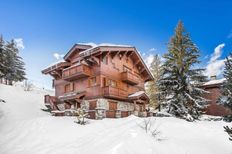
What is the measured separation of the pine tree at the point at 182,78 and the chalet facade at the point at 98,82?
4155 millimetres

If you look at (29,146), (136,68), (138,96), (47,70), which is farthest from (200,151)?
(47,70)

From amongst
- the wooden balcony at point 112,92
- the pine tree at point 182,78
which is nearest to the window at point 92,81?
the wooden balcony at point 112,92

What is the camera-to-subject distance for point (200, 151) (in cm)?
1018

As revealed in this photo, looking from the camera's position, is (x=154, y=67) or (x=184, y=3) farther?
(x=154, y=67)

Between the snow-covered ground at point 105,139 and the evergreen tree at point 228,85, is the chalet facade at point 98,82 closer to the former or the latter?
the snow-covered ground at point 105,139

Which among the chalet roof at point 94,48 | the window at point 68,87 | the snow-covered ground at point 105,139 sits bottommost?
the snow-covered ground at point 105,139

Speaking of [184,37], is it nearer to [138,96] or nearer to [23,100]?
[138,96]

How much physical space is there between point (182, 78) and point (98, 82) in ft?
30.0

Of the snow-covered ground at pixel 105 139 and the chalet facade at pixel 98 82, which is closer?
the snow-covered ground at pixel 105 139

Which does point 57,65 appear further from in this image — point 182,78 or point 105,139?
point 105,139

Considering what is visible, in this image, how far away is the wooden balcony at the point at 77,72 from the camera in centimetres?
2225

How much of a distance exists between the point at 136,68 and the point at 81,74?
10.5 metres

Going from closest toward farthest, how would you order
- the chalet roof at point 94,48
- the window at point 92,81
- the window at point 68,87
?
the chalet roof at point 94,48 < the window at point 92,81 < the window at point 68,87

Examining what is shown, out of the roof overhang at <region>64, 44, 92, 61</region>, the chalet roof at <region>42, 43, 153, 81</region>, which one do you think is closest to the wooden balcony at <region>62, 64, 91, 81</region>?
the chalet roof at <region>42, 43, 153, 81</region>
